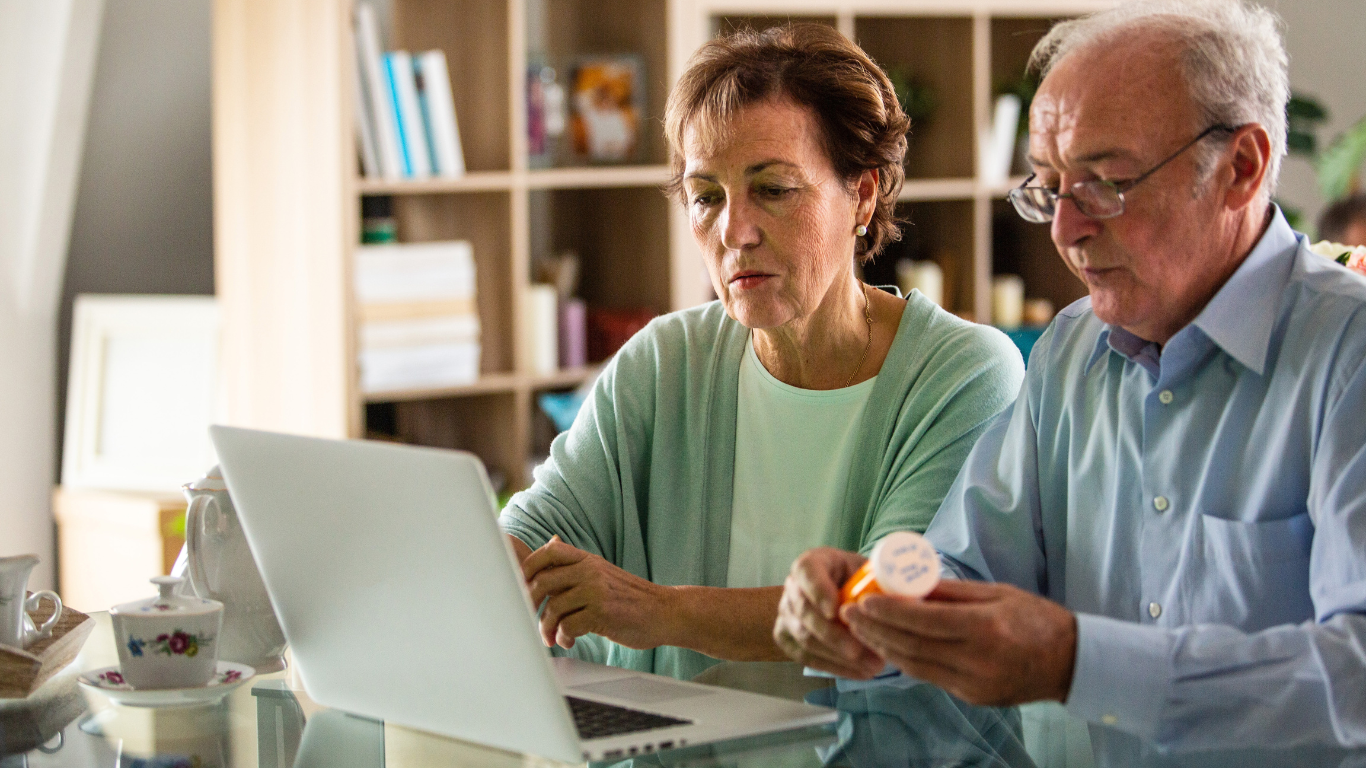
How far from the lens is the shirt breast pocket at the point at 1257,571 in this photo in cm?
119

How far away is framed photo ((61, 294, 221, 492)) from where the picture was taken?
326 centimetres

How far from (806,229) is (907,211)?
2579 millimetres

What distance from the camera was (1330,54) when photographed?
190 inches

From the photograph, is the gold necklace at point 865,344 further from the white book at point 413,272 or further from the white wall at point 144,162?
the white wall at point 144,162

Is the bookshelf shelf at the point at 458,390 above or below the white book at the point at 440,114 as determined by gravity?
below

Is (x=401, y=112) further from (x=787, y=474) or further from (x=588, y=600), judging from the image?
(x=588, y=600)

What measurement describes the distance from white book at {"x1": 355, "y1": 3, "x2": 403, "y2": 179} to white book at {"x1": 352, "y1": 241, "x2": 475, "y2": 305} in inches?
7.1

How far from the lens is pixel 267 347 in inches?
127

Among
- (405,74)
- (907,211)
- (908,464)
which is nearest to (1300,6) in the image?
(907,211)

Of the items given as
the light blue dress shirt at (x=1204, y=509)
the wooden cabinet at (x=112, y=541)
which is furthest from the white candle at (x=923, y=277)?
the light blue dress shirt at (x=1204, y=509)

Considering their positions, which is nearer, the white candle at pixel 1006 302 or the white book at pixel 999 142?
the white book at pixel 999 142

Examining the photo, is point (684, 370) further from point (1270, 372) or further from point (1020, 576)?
point (1270, 372)

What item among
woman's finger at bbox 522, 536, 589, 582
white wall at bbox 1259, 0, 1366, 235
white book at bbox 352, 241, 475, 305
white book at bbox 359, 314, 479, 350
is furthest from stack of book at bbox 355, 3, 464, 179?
white wall at bbox 1259, 0, 1366, 235

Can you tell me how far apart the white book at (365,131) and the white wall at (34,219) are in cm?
68
